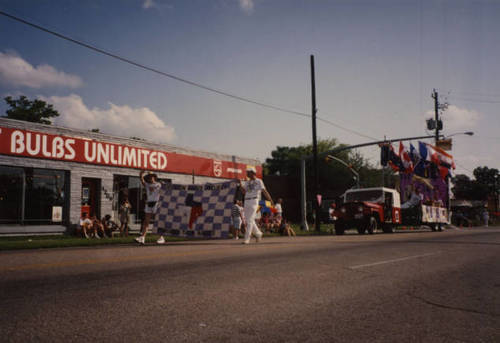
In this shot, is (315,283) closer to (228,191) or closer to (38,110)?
(228,191)

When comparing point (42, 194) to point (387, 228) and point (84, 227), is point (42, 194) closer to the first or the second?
point (84, 227)

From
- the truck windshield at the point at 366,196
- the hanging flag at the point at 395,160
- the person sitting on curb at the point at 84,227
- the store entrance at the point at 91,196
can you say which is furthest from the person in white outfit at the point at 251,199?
the hanging flag at the point at 395,160

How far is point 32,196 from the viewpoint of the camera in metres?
17.7

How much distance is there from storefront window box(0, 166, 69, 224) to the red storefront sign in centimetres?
81

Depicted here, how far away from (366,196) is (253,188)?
10.5 metres

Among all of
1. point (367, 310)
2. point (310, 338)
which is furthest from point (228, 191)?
point (310, 338)

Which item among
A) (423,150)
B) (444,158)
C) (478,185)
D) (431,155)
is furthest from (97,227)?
(478,185)

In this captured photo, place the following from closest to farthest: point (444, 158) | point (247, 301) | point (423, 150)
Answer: point (247, 301), point (423, 150), point (444, 158)

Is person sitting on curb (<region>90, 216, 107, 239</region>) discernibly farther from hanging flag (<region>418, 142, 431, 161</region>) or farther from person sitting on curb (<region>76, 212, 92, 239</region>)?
hanging flag (<region>418, 142, 431, 161</region>)

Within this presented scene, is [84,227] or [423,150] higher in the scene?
[423,150]

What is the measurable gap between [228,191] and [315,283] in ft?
23.1

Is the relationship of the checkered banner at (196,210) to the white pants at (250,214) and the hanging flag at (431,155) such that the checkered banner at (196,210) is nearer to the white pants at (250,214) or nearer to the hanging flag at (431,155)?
the white pants at (250,214)

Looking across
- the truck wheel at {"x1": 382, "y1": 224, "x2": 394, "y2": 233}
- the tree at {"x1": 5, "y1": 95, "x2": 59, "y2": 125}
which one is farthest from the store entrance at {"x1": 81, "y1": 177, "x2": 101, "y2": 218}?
the tree at {"x1": 5, "y1": 95, "x2": 59, "y2": 125}

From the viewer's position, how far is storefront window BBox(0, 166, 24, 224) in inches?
659
